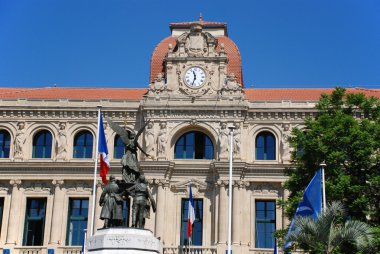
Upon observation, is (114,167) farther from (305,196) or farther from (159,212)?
(305,196)

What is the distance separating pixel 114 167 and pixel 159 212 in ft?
18.0

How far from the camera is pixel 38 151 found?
60938mm

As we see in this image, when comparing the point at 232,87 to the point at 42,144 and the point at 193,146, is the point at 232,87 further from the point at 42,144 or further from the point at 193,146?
the point at 42,144

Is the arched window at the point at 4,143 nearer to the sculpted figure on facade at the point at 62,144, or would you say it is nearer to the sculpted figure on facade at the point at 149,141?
the sculpted figure on facade at the point at 62,144

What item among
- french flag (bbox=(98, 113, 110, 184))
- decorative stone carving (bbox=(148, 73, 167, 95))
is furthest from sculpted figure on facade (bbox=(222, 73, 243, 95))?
french flag (bbox=(98, 113, 110, 184))

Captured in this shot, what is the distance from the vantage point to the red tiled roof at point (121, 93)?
63594 mm

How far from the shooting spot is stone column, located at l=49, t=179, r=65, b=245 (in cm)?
5731

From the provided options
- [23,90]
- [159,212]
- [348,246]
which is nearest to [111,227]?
[348,246]

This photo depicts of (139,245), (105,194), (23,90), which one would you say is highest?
(23,90)

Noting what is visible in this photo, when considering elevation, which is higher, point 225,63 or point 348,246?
point 225,63

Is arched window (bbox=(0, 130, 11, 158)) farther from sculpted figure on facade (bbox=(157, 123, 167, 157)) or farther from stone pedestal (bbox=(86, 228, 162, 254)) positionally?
stone pedestal (bbox=(86, 228, 162, 254))

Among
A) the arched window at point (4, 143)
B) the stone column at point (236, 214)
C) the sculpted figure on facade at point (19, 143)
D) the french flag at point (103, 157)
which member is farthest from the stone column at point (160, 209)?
the arched window at point (4, 143)

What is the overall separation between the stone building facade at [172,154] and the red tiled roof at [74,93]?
9.23 feet

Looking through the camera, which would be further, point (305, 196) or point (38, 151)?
point (38, 151)
